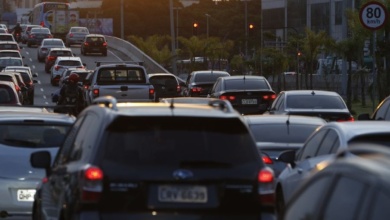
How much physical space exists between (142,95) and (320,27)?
62.2 metres

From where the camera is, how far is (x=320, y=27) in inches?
3590

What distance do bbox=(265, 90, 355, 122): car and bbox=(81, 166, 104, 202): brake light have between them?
14.2m

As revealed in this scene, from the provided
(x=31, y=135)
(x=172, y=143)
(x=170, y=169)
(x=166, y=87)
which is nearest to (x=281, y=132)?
(x=31, y=135)

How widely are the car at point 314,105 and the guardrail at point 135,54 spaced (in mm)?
44933

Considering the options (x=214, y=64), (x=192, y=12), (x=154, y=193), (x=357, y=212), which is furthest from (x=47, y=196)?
(x=192, y=12)

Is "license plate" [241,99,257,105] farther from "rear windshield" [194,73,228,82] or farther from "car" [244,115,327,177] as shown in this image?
"car" [244,115,327,177]

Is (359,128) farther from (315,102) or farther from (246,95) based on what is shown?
(246,95)

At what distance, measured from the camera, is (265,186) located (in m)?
8.47

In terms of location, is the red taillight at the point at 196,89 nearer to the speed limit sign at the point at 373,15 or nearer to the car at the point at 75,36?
the speed limit sign at the point at 373,15

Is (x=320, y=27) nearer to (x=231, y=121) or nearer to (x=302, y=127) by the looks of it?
(x=302, y=127)

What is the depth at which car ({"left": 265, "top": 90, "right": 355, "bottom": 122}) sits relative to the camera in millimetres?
22192

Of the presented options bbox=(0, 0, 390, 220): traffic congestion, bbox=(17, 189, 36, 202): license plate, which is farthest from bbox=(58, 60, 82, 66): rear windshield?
bbox=(17, 189, 36, 202): license plate

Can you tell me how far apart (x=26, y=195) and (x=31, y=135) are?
80 cm

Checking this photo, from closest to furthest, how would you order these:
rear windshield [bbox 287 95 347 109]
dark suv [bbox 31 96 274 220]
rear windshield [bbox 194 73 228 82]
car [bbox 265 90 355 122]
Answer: dark suv [bbox 31 96 274 220] < car [bbox 265 90 355 122] < rear windshield [bbox 287 95 347 109] < rear windshield [bbox 194 73 228 82]
